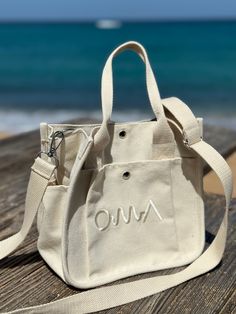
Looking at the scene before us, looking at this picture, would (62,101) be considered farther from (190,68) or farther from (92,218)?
(92,218)

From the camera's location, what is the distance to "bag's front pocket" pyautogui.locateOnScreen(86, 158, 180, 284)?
111cm

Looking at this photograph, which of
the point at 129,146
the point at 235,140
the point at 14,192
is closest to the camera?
the point at 129,146

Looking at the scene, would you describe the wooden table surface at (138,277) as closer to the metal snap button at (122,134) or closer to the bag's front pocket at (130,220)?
the bag's front pocket at (130,220)

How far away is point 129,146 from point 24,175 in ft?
2.88

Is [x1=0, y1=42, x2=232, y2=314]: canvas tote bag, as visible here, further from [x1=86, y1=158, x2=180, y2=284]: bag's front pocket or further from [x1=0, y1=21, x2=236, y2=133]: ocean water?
[x1=0, y1=21, x2=236, y2=133]: ocean water

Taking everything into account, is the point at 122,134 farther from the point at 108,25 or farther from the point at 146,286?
the point at 108,25

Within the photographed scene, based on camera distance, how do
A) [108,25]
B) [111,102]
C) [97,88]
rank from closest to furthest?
[111,102] < [97,88] < [108,25]

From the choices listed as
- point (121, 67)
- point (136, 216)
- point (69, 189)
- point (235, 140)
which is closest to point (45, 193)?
point (69, 189)

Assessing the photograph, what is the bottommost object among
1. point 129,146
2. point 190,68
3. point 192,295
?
point 190,68

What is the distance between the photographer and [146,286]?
3.59 ft

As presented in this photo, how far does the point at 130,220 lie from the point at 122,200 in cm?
5

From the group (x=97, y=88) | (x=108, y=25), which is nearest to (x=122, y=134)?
(x=97, y=88)

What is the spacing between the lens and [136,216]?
115 cm

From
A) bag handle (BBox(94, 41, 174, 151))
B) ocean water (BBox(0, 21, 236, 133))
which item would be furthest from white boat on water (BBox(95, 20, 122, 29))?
bag handle (BBox(94, 41, 174, 151))
